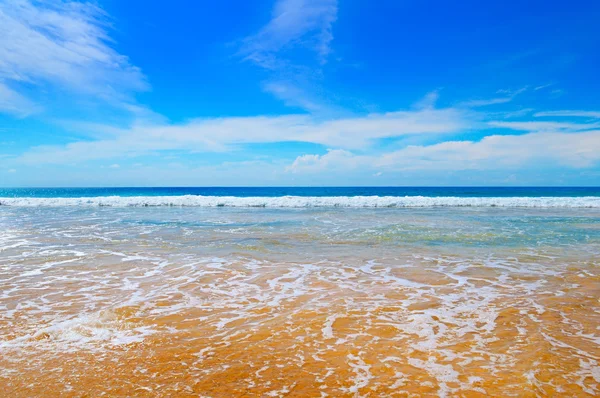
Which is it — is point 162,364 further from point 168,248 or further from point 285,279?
point 168,248

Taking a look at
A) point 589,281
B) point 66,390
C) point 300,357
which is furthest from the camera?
point 589,281

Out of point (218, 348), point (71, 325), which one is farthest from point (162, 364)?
point (71, 325)

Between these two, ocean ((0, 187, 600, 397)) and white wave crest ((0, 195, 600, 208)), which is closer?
ocean ((0, 187, 600, 397))

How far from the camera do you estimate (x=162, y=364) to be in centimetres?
387

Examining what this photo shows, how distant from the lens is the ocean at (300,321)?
140 inches

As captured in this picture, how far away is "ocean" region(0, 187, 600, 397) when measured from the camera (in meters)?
3.55

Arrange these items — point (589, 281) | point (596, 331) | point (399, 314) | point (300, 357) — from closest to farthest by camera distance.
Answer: point (300, 357) < point (596, 331) < point (399, 314) < point (589, 281)

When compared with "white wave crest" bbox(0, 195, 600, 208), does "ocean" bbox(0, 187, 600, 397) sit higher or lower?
lower

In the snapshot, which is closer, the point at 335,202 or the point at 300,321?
the point at 300,321

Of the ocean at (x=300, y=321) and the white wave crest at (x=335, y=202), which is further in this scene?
the white wave crest at (x=335, y=202)

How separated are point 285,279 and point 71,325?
3779 millimetres

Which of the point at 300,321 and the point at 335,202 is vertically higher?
the point at 335,202

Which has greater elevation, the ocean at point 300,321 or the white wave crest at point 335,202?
the white wave crest at point 335,202

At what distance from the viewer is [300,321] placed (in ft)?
16.8
